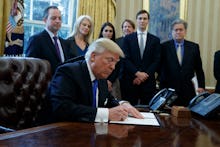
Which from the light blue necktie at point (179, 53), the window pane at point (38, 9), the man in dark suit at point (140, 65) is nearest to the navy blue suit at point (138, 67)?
the man in dark suit at point (140, 65)

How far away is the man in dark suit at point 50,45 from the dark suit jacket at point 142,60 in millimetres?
941

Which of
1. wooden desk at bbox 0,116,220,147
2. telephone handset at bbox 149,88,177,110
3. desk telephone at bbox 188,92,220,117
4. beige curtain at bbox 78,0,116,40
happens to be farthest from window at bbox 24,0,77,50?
wooden desk at bbox 0,116,220,147

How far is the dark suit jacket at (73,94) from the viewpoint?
6.89ft

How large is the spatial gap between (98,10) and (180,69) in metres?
1.70

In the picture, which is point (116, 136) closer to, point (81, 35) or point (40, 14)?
point (81, 35)

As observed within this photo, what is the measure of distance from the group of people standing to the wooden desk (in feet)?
1.18

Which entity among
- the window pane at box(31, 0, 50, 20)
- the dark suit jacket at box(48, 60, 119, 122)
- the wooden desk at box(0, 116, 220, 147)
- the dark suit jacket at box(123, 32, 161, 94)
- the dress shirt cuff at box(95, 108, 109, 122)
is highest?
the window pane at box(31, 0, 50, 20)

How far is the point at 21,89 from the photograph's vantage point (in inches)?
96.5

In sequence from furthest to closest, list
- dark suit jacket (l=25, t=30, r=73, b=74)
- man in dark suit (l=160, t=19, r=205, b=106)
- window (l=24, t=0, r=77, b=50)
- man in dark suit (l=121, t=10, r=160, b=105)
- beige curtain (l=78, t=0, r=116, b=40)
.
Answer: beige curtain (l=78, t=0, r=116, b=40)
window (l=24, t=0, r=77, b=50)
man in dark suit (l=160, t=19, r=205, b=106)
man in dark suit (l=121, t=10, r=160, b=105)
dark suit jacket (l=25, t=30, r=73, b=74)

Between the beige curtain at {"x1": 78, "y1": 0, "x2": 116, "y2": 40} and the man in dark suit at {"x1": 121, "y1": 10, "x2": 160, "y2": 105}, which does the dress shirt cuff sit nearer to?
the man in dark suit at {"x1": 121, "y1": 10, "x2": 160, "y2": 105}

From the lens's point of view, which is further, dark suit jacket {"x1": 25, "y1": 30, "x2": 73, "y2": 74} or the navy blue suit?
the navy blue suit

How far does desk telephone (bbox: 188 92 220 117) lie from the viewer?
2428 mm

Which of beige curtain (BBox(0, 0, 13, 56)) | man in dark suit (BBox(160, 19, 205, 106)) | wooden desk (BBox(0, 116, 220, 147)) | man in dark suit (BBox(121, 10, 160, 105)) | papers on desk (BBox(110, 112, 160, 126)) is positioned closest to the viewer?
wooden desk (BBox(0, 116, 220, 147))

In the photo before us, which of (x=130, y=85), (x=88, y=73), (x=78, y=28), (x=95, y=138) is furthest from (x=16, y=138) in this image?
(x=130, y=85)
